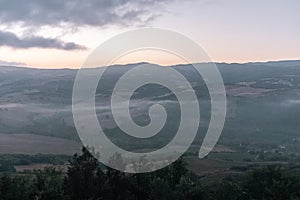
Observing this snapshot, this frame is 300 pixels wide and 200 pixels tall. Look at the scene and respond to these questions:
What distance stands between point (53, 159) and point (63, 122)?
5706 cm

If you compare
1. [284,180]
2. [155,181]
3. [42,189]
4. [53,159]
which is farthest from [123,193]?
[53,159]

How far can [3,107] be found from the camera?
525ft

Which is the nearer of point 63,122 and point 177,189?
point 177,189

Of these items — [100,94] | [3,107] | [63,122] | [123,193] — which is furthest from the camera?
[100,94]

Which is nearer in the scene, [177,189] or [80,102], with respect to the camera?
[177,189]

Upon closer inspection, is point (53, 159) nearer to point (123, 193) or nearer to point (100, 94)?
point (123, 193)

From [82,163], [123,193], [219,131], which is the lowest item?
[219,131]

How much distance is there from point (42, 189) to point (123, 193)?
4.95m

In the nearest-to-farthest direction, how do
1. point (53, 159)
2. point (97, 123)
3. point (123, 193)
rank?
point (123, 193), point (53, 159), point (97, 123)

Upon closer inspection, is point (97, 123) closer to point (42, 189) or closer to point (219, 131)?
point (219, 131)

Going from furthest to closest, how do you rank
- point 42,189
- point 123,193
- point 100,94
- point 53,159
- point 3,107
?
point 100,94
point 3,107
point 53,159
point 123,193
point 42,189

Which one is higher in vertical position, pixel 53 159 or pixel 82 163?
pixel 82 163

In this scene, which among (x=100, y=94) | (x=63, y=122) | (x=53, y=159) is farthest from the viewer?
(x=100, y=94)

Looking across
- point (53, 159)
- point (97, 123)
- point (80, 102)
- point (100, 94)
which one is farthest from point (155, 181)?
point (100, 94)
